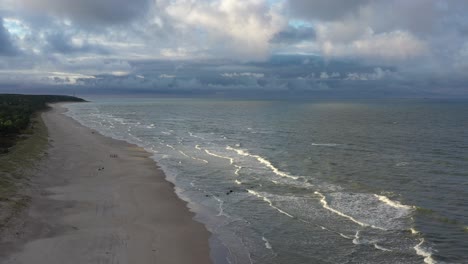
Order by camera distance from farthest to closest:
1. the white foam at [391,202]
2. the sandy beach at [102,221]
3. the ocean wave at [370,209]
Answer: the white foam at [391,202], the ocean wave at [370,209], the sandy beach at [102,221]

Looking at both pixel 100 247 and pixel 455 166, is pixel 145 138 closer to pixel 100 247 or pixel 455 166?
pixel 455 166

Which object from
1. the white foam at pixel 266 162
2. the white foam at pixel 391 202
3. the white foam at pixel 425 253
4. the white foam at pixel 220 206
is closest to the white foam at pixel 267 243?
the white foam at pixel 220 206

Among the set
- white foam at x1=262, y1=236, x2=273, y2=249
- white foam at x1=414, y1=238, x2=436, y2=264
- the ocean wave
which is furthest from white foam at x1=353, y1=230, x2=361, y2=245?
white foam at x1=262, y1=236, x2=273, y2=249

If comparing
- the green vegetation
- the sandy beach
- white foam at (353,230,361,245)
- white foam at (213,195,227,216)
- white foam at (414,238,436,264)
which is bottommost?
white foam at (414,238,436,264)

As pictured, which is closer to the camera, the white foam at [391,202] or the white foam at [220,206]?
the white foam at [220,206]

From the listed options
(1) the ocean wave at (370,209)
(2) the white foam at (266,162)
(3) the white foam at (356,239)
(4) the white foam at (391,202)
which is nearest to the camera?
(3) the white foam at (356,239)

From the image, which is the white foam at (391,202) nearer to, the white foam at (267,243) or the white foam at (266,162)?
the white foam at (266,162)

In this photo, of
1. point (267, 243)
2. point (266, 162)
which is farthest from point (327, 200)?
point (266, 162)

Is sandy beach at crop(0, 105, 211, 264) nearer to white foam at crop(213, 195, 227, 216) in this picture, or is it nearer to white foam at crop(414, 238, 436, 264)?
white foam at crop(213, 195, 227, 216)
